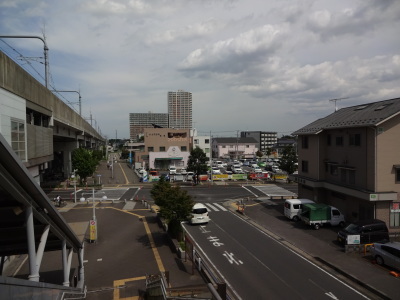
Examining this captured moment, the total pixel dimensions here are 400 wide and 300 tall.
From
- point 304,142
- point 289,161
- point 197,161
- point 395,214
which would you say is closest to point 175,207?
point 395,214

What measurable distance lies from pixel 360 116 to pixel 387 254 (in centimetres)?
1186

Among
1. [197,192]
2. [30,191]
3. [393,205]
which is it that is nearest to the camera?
[30,191]

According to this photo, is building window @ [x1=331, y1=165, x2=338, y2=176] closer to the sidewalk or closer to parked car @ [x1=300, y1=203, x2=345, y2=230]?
parked car @ [x1=300, y1=203, x2=345, y2=230]

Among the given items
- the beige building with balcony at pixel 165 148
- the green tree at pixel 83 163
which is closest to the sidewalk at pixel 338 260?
the green tree at pixel 83 163

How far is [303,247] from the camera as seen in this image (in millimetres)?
17672

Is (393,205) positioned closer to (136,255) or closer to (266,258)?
(266,258)

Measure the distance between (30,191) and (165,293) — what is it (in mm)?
6744

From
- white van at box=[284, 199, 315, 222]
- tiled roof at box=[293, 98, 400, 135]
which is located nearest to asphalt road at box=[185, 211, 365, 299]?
white van at box=[284, 199, 315, 222]

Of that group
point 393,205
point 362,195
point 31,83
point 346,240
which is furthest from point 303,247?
point 31,83

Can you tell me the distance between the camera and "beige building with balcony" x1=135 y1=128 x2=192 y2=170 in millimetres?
62906

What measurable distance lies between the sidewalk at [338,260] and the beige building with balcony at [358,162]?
4.50 meters

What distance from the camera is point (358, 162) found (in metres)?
21.7

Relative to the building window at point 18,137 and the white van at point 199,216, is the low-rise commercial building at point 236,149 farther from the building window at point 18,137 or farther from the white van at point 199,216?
the building window at point 18,137

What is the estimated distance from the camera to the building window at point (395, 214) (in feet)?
65.2
